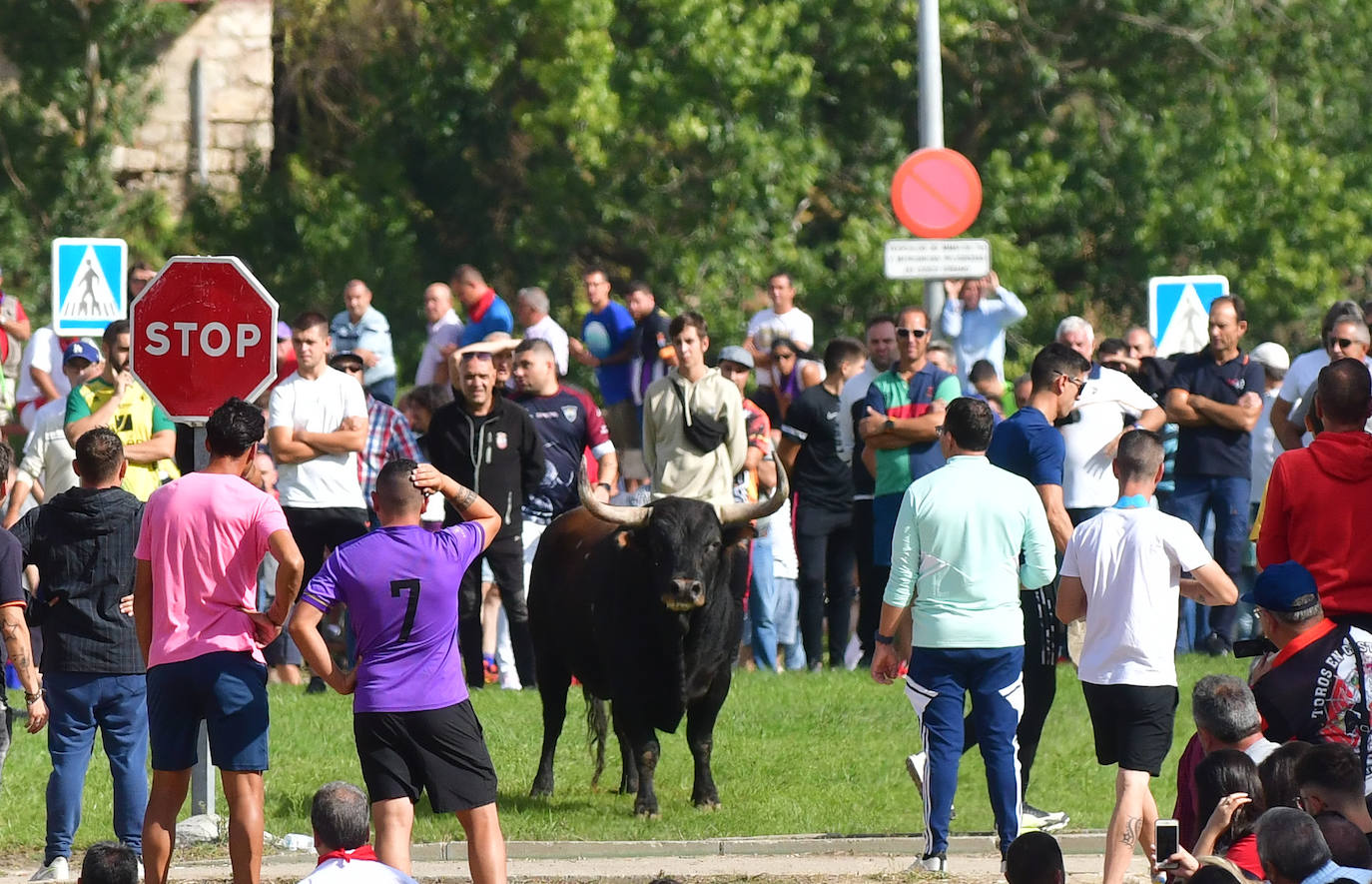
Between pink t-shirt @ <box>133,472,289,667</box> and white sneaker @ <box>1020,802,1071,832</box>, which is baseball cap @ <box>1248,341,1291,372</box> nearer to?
white sneaker @ <box>1020,802,1071,832</box>

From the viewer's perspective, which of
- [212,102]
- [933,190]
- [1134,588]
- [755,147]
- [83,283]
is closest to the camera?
[1134,588]

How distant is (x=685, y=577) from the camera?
36.7 feet

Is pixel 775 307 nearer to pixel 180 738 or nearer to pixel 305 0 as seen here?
pixel 180 738

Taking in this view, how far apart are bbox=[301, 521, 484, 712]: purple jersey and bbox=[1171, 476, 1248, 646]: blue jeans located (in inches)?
302

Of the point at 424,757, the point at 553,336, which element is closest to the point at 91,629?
the point at 424,757

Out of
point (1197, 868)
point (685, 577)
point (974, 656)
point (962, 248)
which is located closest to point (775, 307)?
point (962, 248)

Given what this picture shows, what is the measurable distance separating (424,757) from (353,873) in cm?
172

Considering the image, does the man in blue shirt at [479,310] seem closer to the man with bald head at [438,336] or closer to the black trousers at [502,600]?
the man with bald head at [438,336]

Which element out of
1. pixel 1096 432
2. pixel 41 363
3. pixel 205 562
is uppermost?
pixel 41 363

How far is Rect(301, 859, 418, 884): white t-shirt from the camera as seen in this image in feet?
22.4

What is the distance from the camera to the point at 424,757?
8609mm

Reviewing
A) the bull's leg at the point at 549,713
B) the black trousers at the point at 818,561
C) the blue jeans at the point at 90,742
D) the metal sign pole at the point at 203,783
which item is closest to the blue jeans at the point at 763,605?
the black trousers at the point at 818,561

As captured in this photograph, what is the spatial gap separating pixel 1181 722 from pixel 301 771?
5.32 metres

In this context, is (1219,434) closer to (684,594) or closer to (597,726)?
(597,726)
